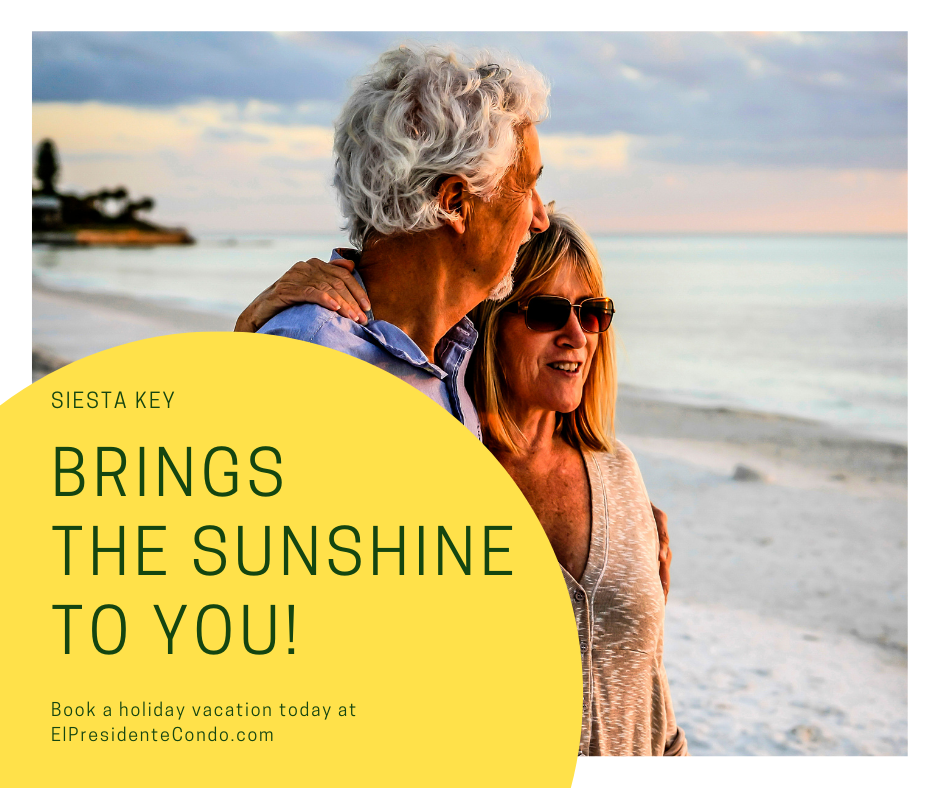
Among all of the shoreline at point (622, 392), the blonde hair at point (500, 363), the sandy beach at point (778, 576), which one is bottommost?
the sandy beach at point (778, 576)

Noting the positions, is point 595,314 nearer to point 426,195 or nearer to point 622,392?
point 426,195

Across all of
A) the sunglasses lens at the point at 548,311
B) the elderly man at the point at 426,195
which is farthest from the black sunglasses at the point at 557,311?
the elderly man at the point at 426,195

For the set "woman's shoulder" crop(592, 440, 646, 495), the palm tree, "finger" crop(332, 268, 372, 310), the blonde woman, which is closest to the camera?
"finger" crop(332, 268, 372, 310)

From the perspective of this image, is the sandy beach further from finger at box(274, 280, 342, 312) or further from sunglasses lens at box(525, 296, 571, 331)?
finger at box(274, 280, 342, 312)

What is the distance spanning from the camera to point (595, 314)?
184 centimetres

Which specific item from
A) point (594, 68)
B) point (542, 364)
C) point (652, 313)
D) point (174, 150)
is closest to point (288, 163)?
point (174, 150)

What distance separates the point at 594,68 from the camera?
1619 centimetres

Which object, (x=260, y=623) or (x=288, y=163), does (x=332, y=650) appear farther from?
(x=288, y=163)

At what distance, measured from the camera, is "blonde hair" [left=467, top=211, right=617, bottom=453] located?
182 cm

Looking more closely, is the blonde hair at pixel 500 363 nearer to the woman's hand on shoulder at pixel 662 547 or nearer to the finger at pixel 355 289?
the woman's hand on shoulder at pixel 662 547

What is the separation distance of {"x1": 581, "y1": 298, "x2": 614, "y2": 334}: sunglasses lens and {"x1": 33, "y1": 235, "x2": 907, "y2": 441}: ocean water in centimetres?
919

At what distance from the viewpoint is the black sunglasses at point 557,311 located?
1826 mm

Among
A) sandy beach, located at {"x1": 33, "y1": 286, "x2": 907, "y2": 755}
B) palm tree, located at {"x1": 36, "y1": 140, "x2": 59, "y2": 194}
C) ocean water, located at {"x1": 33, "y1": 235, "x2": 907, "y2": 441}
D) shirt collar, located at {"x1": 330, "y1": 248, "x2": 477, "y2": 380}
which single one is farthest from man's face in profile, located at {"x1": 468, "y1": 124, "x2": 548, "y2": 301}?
palm tree, located at {"x1": 36, "y1": 140, "x2": 59, "y2": 194}
